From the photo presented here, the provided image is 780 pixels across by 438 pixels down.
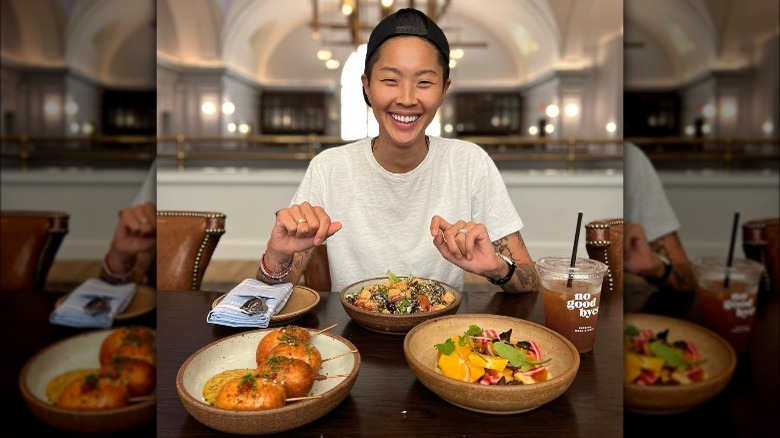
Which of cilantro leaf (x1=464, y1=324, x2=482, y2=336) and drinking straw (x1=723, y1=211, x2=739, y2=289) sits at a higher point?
drinking straw (x1=723, y1=211, x2=739, y2=289)

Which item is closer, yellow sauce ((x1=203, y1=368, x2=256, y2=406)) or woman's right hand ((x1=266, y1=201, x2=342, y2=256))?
yellow sauce ((x1=203, y1=368, x2=256, y2=406))

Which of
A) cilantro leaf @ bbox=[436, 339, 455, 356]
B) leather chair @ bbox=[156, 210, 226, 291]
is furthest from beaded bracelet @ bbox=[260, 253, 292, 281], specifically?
cilantro leaf @ bbox=[436, 339, 455, 356]

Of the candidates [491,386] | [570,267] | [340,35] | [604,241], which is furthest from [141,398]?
[340,35]

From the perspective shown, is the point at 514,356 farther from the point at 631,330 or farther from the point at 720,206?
the point at 720,206

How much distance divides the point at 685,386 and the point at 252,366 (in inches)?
18.8

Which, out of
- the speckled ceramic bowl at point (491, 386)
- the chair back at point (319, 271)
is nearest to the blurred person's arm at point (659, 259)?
the speckled ceramic bowl at point (491, 386)

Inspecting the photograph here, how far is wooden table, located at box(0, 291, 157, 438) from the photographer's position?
23 centimetres

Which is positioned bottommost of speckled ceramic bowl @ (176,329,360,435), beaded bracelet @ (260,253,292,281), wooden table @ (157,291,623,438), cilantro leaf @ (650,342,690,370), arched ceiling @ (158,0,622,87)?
wooden table @ (157,291,623,438)

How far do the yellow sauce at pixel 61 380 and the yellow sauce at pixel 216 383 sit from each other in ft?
0.87

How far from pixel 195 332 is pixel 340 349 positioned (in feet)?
0.96

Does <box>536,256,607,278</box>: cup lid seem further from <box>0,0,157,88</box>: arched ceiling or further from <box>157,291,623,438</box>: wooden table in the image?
<box>0,0,157,88</box>: arched ceiling

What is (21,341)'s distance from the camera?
0.25 m

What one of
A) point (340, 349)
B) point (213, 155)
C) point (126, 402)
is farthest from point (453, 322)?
point (213, 155)

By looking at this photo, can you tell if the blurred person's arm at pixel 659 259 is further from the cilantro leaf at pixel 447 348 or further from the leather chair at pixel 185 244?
the leather chair at pixel 185 244
